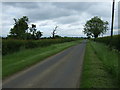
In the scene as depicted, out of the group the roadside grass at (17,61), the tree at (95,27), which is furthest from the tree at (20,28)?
the tree at (95,27)

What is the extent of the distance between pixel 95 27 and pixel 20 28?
51.9 metres

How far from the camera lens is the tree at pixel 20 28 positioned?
160 feet

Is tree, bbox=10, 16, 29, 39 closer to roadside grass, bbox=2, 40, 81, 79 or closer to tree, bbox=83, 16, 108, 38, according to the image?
roadside grass, bbox=2, 40, 81, 79

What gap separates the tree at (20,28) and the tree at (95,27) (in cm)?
4602

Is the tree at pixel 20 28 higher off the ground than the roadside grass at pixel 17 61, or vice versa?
the tree at pixel 20 28

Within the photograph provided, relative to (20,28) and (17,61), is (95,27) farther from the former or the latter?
(17,61)

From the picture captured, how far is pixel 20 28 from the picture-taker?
51062mm

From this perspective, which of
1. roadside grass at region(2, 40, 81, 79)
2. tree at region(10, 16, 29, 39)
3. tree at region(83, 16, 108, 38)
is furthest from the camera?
tree at region(83, 16, 108, 38)

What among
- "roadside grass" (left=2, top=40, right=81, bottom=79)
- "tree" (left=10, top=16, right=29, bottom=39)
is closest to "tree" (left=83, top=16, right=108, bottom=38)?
"tree" (left=10, top=16, right=29, bottom=39)

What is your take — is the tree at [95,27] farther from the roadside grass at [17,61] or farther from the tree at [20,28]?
Answer: the roadside grass at [17,61]

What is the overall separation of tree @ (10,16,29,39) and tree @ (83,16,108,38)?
46.0 meters

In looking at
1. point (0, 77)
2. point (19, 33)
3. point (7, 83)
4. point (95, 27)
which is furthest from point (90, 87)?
point (95, 27)

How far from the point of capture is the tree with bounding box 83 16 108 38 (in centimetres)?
9256

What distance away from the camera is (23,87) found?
748 centimetres
